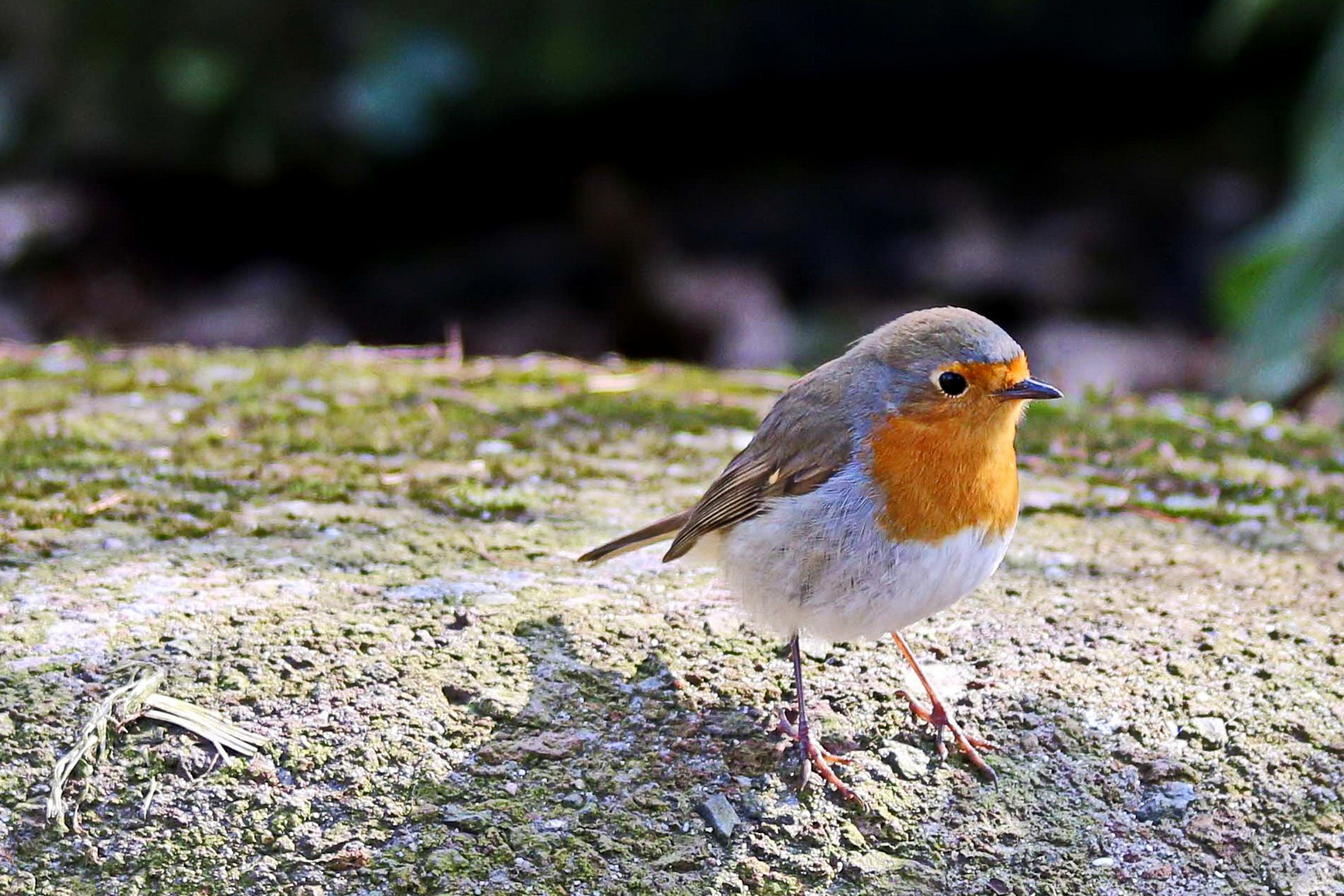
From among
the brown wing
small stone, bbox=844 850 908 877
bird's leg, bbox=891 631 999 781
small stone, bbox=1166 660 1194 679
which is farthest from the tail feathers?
small stone, bbox=1166 660 1194 679

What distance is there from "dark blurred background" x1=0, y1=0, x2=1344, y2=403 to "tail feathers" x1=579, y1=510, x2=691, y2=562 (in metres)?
3.79

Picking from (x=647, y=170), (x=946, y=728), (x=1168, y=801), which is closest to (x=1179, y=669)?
(x=1168, y=801)

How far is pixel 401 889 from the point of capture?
1966 millimetres

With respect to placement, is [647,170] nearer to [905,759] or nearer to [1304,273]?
[1304,273]

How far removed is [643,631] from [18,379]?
2357 millimetres

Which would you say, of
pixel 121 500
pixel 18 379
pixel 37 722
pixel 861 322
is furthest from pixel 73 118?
pixel 37 722

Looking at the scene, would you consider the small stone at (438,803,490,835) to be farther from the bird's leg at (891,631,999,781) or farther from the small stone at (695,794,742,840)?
the bird's leg at (891,631,999,781)

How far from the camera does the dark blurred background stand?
21.2 feet

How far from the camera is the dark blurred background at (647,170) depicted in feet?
21.2

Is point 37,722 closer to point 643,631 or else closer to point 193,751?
point 193,751

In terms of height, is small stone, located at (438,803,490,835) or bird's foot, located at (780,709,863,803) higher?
bird's foot, located at (780,709,863,803)

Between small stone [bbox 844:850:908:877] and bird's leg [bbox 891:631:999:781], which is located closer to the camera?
small stone [bbox 844:850:908:877]

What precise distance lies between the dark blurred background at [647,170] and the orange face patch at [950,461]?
400 centimetres

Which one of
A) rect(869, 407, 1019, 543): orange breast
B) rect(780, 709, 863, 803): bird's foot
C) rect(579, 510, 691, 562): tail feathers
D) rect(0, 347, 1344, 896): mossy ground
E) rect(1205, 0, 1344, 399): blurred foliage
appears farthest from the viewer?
rect(1205, 0, 1344, 399): blurred foliage
